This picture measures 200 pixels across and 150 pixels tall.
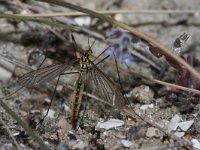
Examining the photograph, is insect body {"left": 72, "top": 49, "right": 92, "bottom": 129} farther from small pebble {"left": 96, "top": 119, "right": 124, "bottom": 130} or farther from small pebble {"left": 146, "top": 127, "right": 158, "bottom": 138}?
small pebble {"left": 146, "top": 127, "right": 158, "bottom": 138}

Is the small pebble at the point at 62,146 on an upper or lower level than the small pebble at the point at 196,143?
lower

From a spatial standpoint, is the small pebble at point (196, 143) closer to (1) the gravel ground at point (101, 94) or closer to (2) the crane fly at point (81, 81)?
(1) the gravel ground at point (101, 94)

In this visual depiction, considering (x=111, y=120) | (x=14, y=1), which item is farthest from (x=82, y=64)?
(x=14, y=1)

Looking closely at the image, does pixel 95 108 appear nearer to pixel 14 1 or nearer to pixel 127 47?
pixel 127 47

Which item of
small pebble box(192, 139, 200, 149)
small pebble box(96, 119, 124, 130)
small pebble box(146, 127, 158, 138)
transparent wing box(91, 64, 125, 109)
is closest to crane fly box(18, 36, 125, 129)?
transparent wing box(91, 64, 125, 109)

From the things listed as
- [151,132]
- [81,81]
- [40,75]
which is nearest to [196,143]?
[151,132]

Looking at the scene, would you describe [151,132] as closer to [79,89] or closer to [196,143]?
[196,143]

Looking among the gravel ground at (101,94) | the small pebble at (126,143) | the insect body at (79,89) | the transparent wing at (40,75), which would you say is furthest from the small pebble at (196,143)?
the transparent wing at (40,75)

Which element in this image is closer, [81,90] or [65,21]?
[81,90]
